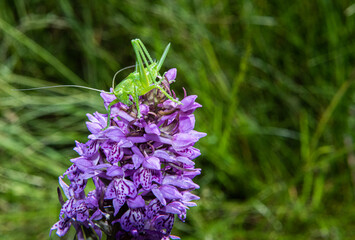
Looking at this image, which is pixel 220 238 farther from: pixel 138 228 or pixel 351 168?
pixel 138 228

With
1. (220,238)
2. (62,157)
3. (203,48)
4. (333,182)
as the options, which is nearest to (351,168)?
(333,182)

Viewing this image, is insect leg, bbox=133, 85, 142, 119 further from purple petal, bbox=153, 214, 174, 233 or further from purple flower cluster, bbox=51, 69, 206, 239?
purple petal, bbox=153, 214, 174, 233

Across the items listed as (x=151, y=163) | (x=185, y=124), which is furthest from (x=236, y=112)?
(x=151, y=163)

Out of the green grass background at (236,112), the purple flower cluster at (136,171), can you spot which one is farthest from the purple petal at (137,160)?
the green grass background at (236,112)

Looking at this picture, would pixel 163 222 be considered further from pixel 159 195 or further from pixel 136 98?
pixel 136 98

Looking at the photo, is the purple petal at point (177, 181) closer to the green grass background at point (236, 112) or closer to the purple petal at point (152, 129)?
the purple petal at point (152, 129)

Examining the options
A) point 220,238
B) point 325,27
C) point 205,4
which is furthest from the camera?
point 205,4

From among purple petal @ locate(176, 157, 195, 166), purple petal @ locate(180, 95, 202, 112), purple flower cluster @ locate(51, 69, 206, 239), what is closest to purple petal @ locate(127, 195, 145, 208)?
purple flower cluster @ locate(51, 69, 206, 239)
